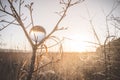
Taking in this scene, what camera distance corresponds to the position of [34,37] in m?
1.47

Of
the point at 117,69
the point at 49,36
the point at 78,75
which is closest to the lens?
the point at 49,36

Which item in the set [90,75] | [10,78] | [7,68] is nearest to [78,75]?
[90,75]

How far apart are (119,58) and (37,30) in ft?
21.3

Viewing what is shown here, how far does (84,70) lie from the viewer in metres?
9.65

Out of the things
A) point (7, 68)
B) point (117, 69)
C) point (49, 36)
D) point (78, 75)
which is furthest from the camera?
point (7, 68)

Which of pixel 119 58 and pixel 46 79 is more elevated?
pixel 119 58

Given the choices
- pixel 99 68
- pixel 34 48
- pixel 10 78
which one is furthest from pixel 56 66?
pixel 34 48

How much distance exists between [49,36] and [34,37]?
0.14 metres

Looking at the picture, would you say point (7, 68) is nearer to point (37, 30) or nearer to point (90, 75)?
point (90, 75)

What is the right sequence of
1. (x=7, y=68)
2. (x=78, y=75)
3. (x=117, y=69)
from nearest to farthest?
1. (x=117, y=69)
2. (x=78, y=75)
3. (x=7, y=68)

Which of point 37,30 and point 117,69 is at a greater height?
point 37,30

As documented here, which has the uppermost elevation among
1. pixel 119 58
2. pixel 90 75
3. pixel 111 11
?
pixel 111 11

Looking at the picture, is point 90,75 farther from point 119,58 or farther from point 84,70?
point 119,58

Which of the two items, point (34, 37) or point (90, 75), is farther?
point (90, 75)
